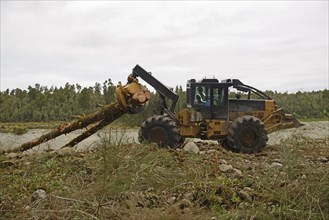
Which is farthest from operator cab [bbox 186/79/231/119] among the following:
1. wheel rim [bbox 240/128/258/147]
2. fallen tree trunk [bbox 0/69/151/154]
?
fallen tree trunk [bbox 0/69/151/154]

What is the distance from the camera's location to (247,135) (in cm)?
1227

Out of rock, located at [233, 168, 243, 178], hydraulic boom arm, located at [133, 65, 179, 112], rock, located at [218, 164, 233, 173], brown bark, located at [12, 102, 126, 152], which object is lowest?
rock, located at [233, 168, 243, 178]

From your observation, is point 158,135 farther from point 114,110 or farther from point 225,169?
point 225,169

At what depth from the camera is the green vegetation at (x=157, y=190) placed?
5.32 m

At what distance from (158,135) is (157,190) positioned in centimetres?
536

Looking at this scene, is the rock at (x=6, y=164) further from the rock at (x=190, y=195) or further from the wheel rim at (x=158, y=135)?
the rock at (x=190, y=195)

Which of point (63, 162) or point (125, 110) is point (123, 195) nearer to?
point (63, 162)

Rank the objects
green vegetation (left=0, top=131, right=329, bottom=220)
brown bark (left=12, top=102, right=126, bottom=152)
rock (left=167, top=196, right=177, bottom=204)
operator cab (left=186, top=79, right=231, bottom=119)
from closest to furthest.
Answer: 1. green vegetation (left=0, top=131, right=329, bottom=220)
2. rock (left=167, top=196, right=177, bottom=204)
3. brown bark (left=12, top=102, right=126, bottom=152)
4. operator cab (left=186, top=79, right=231, bottom=119)

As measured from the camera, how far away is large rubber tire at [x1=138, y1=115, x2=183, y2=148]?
11789 mm

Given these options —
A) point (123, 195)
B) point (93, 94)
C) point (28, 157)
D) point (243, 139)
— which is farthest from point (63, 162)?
point (93, 94)

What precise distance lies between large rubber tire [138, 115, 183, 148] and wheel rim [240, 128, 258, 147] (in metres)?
1.72

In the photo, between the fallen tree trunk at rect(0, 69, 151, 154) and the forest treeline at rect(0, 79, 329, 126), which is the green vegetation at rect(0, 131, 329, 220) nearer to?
the fallen tree trunk at rect(0, 69, 151, 154)

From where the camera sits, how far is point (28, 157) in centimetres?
943

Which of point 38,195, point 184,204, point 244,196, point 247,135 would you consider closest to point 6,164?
point 38,195
